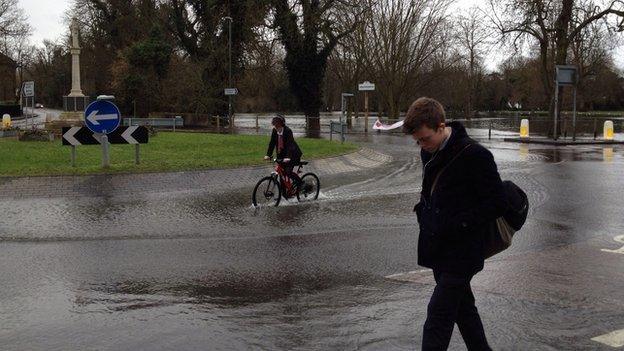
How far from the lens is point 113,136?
14.3 meters

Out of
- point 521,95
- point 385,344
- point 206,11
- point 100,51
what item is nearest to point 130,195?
point 385,344

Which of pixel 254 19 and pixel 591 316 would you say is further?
pixel 254 19

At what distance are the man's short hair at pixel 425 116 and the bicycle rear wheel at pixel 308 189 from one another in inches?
321

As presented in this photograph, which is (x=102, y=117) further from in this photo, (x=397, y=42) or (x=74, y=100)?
(x=397, y=42)

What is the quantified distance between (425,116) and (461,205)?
0.56 m

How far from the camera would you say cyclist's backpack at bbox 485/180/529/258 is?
361 centimetres

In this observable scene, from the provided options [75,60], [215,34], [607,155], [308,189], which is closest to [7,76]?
[215,34]

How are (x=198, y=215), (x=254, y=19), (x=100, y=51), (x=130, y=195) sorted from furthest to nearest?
(x=100, y=51) → (x=254, y=19) → (x=130, y=195) → (x=198, y=215)

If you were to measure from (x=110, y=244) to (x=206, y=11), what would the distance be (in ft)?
133

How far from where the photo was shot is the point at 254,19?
41.4 metres

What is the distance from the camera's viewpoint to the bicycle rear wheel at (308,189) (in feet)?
38.4

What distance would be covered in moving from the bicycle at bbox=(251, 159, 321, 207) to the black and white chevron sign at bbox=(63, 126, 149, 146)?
4333 millimetres

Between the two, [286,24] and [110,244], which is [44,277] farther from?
[286,24]

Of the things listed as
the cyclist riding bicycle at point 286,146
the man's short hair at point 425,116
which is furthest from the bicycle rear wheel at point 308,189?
the man's short hair at point 425,116
